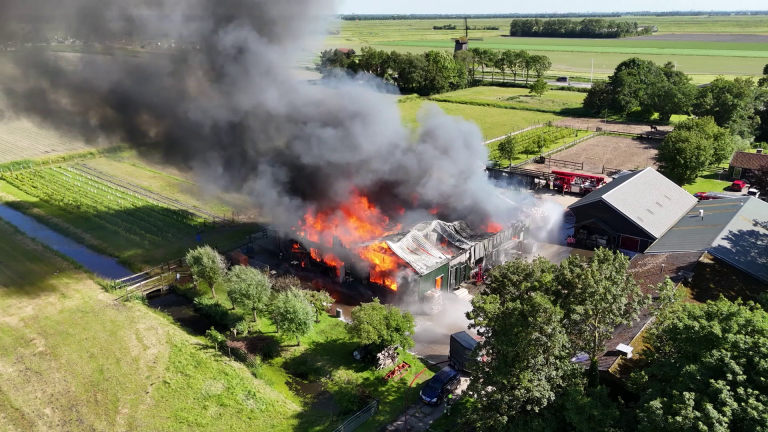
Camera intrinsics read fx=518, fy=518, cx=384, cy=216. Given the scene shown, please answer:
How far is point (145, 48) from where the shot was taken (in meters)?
28.7

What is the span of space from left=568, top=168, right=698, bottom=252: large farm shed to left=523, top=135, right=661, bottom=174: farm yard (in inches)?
598

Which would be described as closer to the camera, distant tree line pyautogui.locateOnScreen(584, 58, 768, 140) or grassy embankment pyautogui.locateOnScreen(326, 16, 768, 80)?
distant tree line pyautogui.locateOnScreen(584, 58, 768, 140)

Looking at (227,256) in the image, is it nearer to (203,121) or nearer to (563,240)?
(203,121)

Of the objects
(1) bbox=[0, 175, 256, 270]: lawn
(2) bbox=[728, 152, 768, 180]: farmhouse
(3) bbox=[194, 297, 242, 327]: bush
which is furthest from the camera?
(2) bbox=[728, 152, 768, 180]: farmhouse

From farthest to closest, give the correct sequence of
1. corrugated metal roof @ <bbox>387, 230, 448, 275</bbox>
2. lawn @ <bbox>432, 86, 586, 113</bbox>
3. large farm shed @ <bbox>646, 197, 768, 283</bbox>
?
lawn @ <bbox>432, 86, 586, 113</bbox> → corrugated metal roof @ <bbox>387, 230, 448, 275</bbox> → large farm shed @ <bbox>646, 197, 768, 283</bbox>

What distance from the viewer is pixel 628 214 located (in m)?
31.4

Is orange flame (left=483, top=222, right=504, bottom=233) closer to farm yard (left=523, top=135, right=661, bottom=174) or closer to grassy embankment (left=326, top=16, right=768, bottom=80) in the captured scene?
farm yard (left=523, top=135, right=661, bottom=174)

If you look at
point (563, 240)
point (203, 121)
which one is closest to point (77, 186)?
point (203, 121)

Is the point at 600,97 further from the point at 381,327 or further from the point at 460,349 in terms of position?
the point at 381,327

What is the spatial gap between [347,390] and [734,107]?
2267 inches

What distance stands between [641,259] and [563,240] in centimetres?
778

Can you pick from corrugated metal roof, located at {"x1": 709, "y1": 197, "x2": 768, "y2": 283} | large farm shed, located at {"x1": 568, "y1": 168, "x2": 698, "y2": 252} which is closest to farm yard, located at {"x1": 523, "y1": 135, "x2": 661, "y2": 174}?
large farm shed, located at {"x1": 568, "y1": 168, "x2": 698, "y2": 252}

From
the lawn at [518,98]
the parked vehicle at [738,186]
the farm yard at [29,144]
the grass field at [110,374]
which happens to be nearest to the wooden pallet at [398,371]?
the grass field at [110,374]

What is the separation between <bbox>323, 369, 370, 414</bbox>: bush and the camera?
1883cm
